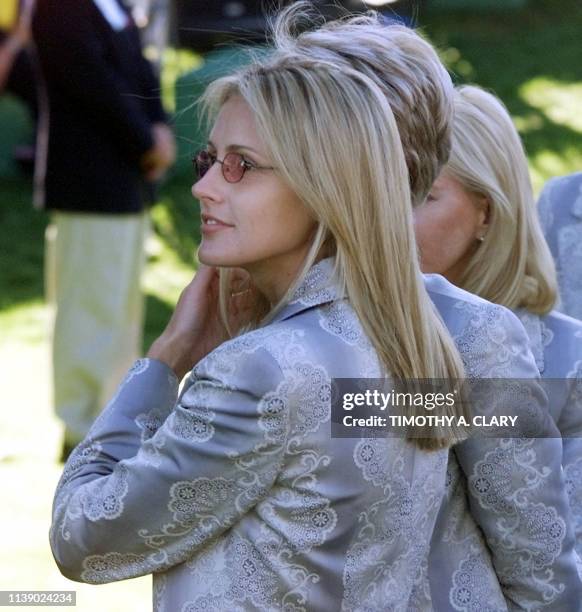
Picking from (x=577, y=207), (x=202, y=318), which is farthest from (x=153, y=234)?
(x=202, y=318)

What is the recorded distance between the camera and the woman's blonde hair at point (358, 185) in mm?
1873

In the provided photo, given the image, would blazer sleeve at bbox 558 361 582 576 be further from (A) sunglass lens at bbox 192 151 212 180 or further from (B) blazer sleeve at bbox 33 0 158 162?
(B) blazer sleeve at bbox 33 0 158 162

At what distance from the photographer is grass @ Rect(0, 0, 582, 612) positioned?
4684 mm

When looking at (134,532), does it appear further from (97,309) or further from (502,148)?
(97,309)

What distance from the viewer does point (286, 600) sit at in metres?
1.84

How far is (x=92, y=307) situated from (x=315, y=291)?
3.81 meters

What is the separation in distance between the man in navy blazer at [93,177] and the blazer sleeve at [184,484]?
3.61 metres

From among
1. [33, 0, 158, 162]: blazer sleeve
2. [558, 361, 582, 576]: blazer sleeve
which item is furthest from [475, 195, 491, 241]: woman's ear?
[33, 0, 158, 162]: blazer sleeve

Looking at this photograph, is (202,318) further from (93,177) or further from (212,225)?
(93,177)

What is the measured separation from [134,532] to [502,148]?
120cm

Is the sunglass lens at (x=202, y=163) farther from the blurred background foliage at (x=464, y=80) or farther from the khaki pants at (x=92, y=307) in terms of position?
the blurred background foliage at (x=464, y=80)

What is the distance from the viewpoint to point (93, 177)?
214 inches

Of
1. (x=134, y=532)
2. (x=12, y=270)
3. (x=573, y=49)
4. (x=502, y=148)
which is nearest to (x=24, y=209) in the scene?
(x=12, y=270)

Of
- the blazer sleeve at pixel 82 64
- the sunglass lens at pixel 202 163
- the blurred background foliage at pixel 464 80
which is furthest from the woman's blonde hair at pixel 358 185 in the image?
the blurred background foliage at pixel 464 80
